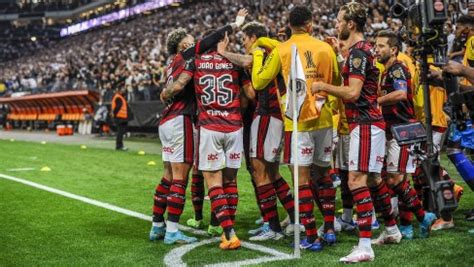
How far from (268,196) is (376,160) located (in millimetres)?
1387

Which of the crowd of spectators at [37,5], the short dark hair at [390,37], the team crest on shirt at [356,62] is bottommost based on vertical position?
the team crest on shirt at [356,62]

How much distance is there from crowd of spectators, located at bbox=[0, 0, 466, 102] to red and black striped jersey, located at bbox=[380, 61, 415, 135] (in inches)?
247

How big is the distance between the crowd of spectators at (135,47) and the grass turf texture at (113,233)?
6898 millimetres

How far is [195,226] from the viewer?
731cm

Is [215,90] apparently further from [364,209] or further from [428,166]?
[428,166]

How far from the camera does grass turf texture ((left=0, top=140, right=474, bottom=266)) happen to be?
5668 millimetres

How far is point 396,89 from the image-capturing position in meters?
6.29

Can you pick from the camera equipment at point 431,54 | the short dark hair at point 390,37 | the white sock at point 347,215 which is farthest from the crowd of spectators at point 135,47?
the camera equipment at point 431,54

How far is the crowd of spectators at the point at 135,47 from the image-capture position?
23.1 meters

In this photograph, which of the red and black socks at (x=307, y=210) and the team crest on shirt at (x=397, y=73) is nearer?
the red and black socks at (x=307, y=210)

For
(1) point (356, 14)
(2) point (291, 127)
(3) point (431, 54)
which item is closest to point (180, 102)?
(2) point (291, 127)

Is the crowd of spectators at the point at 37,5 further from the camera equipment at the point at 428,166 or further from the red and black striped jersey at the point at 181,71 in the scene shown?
the camera equipment at the point at 428,166

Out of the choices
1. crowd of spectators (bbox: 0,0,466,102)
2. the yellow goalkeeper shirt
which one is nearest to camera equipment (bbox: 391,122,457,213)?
the yellow goalkeeper shirt

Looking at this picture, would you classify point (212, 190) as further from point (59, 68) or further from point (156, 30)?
point (59, 68)
